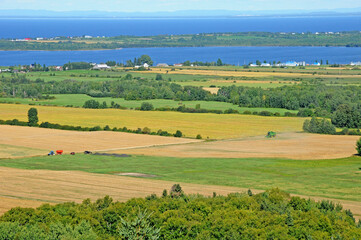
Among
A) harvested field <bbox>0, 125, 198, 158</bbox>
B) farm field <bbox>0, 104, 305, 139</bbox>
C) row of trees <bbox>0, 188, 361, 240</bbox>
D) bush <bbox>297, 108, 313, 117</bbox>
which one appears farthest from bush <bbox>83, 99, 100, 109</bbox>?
row of trees <bbox>0, 188, 361, 240</bbox>

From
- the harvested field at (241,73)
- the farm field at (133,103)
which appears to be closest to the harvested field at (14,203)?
the farm field at (133,103)

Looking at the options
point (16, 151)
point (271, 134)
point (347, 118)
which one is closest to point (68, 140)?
point (16, 151)

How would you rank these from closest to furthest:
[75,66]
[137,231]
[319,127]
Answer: [137,231], [319,127], [75,66]

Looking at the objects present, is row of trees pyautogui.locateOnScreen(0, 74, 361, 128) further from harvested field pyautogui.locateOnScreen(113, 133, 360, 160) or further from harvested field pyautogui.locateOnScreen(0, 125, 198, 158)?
harvested field pyautogui.locateOnScreen(0, 125, 198, 158)

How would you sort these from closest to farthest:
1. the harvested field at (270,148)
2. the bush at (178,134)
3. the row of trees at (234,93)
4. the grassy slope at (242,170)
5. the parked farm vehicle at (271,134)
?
1. the grassy slope at (242,170)
2. the harvested field at (270,148)
3. the parked farm vehicle at (271,134)
4. the bush at (178,134)
5. the row of trees at (234,93)

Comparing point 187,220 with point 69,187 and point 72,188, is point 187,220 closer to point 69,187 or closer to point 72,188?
point 72,188

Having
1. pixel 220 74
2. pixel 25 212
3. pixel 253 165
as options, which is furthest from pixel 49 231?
pixel 220 74

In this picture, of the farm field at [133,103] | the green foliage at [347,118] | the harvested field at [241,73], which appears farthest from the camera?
the harvested field at [241,73]

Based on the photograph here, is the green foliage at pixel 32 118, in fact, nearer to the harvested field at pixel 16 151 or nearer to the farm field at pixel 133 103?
the harvested field at pixel 16 151
